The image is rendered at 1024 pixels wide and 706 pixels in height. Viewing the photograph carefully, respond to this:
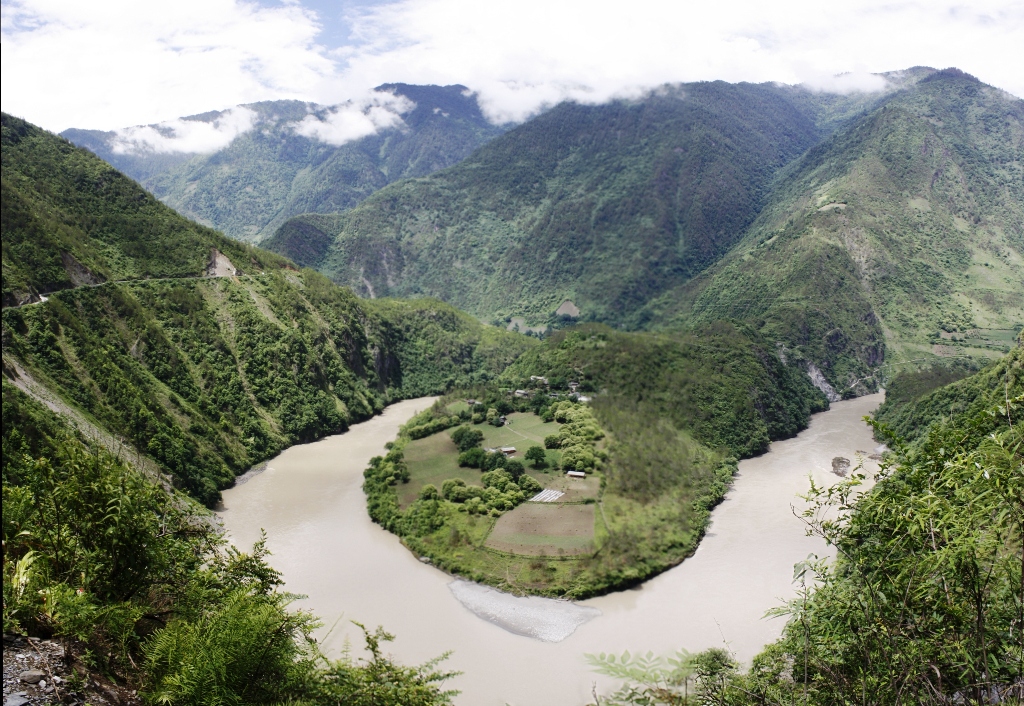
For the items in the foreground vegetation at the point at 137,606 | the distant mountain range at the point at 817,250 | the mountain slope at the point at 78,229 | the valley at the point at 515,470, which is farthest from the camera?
the distant mountain range at the point at 817,250

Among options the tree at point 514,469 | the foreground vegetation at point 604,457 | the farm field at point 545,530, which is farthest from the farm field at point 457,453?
the farm field at point 545,530

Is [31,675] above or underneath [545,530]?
above

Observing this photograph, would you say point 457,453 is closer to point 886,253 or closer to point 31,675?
point 31,675

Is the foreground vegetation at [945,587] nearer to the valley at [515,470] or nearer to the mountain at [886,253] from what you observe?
the valley at [515,470]

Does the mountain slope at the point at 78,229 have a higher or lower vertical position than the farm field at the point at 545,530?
higher

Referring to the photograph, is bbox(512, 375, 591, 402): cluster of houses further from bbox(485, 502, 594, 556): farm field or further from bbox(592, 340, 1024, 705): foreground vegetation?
bbox(592, 340, 1024, 705): foreground vegetation

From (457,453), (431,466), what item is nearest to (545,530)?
(431,466)

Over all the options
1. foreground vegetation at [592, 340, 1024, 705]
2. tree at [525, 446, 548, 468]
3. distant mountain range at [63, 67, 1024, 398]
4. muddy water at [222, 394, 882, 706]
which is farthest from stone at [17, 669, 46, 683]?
distant mountain range at [63, 67, 1024, 398]
